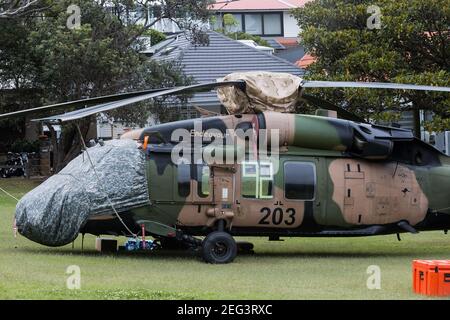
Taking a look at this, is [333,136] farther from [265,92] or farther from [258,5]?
[258,5]

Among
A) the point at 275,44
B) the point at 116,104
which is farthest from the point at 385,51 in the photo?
the point at 275,44

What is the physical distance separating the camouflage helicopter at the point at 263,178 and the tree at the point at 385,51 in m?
12.7

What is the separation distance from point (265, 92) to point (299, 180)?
1671mm

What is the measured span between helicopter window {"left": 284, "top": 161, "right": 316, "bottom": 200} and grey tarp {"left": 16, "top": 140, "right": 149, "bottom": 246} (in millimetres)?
2492

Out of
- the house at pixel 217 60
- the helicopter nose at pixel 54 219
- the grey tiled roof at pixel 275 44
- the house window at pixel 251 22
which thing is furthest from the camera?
the house window at pixel 251 22

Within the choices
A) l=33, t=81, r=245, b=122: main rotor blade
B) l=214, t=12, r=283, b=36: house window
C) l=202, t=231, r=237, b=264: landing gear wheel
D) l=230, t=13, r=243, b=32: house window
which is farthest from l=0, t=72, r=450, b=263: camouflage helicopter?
l=214, t=12, r=283, b=36: house window

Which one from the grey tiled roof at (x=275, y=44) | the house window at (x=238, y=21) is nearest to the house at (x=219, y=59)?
the grey tiled roof at (x=275, y=44)

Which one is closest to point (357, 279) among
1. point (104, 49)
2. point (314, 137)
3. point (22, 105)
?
point (314, 137)

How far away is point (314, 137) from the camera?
16.0 m

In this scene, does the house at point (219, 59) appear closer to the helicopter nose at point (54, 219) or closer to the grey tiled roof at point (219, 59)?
the grey tiled roof at point (219, 59)

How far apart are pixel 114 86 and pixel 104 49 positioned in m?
1.73

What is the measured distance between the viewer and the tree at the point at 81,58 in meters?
36.0

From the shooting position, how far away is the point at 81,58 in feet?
118
